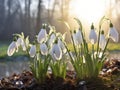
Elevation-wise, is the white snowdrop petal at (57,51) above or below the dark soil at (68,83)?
above

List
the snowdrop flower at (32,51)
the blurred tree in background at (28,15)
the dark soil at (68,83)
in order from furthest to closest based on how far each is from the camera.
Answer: the blurred tree in background at (28,15) < the snowdrop flower at (32,51) < the dark soil at (68,83)

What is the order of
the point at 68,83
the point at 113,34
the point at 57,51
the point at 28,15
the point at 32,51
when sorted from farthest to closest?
the point at 28,15, the point at 32,51, the point at 68,83, the point at 113,34, the point at 57,51

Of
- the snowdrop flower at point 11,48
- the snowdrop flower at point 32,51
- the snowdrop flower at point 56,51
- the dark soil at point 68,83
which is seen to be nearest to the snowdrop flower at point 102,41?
the dark soil at point 68,83

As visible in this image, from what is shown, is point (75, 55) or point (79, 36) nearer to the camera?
point (79, 36)

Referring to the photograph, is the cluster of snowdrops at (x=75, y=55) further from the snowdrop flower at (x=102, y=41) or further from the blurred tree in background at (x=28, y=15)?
the blurred tree in background at (x=28, y=15)

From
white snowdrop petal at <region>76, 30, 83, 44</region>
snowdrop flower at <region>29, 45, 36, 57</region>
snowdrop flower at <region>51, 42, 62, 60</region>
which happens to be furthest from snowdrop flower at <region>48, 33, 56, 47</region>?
snowdrop flower at <region>51, 42, 62, 60</region>

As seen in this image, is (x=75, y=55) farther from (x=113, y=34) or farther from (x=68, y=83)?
(x=113, y=34)

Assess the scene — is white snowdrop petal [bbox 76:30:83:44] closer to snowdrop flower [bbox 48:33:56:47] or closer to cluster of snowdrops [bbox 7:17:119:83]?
cluster of snowdrops [bbox 7:17:119:83]

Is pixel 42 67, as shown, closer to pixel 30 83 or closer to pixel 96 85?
→ pixel 30 83

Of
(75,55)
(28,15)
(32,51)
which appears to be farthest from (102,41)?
(28,15)

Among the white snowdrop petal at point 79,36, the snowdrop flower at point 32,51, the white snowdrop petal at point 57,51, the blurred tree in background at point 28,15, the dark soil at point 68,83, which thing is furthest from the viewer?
the blurred tree in background at point 28,15

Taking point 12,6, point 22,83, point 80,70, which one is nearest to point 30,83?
point 22,83
